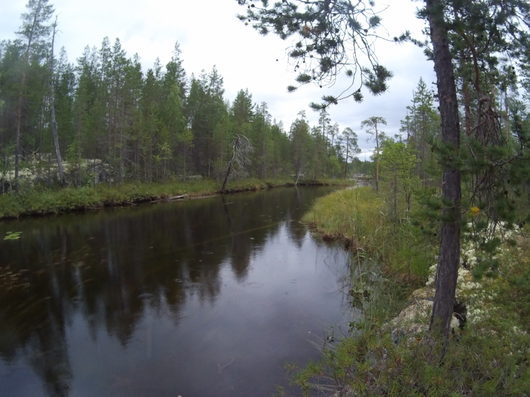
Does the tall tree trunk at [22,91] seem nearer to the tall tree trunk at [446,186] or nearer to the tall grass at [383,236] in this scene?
the tall grass at [383,236]

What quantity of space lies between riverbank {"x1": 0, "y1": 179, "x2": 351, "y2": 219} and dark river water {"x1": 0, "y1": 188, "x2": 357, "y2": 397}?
8.17 metres

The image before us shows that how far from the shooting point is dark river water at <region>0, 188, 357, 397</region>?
6332 mm

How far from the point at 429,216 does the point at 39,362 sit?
718 cm

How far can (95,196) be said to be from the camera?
96.3 feet

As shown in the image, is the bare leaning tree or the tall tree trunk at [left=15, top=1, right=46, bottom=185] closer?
the tall tree trunk at [left=15, top=1, right=46, bottom=185]

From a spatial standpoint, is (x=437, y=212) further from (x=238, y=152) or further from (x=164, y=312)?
(x=238, y=152)

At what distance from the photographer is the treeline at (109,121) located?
27.5 metres

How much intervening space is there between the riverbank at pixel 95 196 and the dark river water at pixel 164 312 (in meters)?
8.17

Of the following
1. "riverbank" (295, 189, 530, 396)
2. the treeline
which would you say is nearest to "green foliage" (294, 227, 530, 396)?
"riverbank" (295, 189, 530, 396)

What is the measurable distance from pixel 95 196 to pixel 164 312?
23.3 m

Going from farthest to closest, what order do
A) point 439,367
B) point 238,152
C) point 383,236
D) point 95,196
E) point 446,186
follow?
point 238,152 < point 95,196 < point 383,236 < point 446,186 < point 439,367

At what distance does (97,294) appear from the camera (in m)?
10.2

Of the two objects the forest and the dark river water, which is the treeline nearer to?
the forest

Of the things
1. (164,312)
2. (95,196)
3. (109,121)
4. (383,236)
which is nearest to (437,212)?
(164,312)
